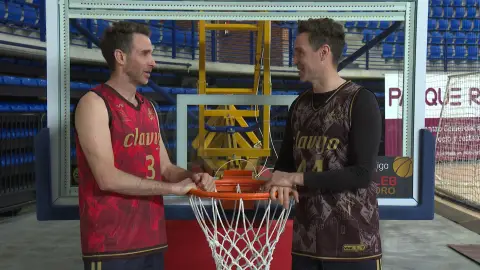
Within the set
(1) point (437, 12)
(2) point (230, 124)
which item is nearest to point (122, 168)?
(2) point (230, 124)

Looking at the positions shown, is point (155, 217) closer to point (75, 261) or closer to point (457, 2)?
point (75, 261)

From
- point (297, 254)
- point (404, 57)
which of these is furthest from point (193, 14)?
point (297, 254)

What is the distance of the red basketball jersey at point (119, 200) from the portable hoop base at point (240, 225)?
0.90 feet

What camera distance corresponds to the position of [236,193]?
2.37 m

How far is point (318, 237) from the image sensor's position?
224cm

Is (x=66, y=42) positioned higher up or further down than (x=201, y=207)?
higher up

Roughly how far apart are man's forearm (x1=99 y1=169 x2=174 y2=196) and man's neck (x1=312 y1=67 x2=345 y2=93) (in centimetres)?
73

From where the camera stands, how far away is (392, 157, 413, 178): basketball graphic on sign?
11.8ft

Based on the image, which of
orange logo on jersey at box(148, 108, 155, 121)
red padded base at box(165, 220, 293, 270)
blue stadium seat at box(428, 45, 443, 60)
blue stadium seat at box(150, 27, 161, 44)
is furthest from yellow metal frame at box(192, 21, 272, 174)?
blue stadium seat at box(428, 45, 443, 60)

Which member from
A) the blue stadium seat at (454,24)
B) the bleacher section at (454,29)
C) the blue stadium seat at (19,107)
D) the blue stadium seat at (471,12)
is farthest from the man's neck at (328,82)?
the blue stadium seat at (471,12)

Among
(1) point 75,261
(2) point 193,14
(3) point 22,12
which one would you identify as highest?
(3) point 22,12

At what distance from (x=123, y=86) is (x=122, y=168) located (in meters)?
0.35

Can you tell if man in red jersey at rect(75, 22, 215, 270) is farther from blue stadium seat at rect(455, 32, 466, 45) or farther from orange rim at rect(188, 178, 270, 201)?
blue stadium seat at rect(455, 32, 466, 45)

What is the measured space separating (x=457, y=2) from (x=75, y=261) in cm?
1593
